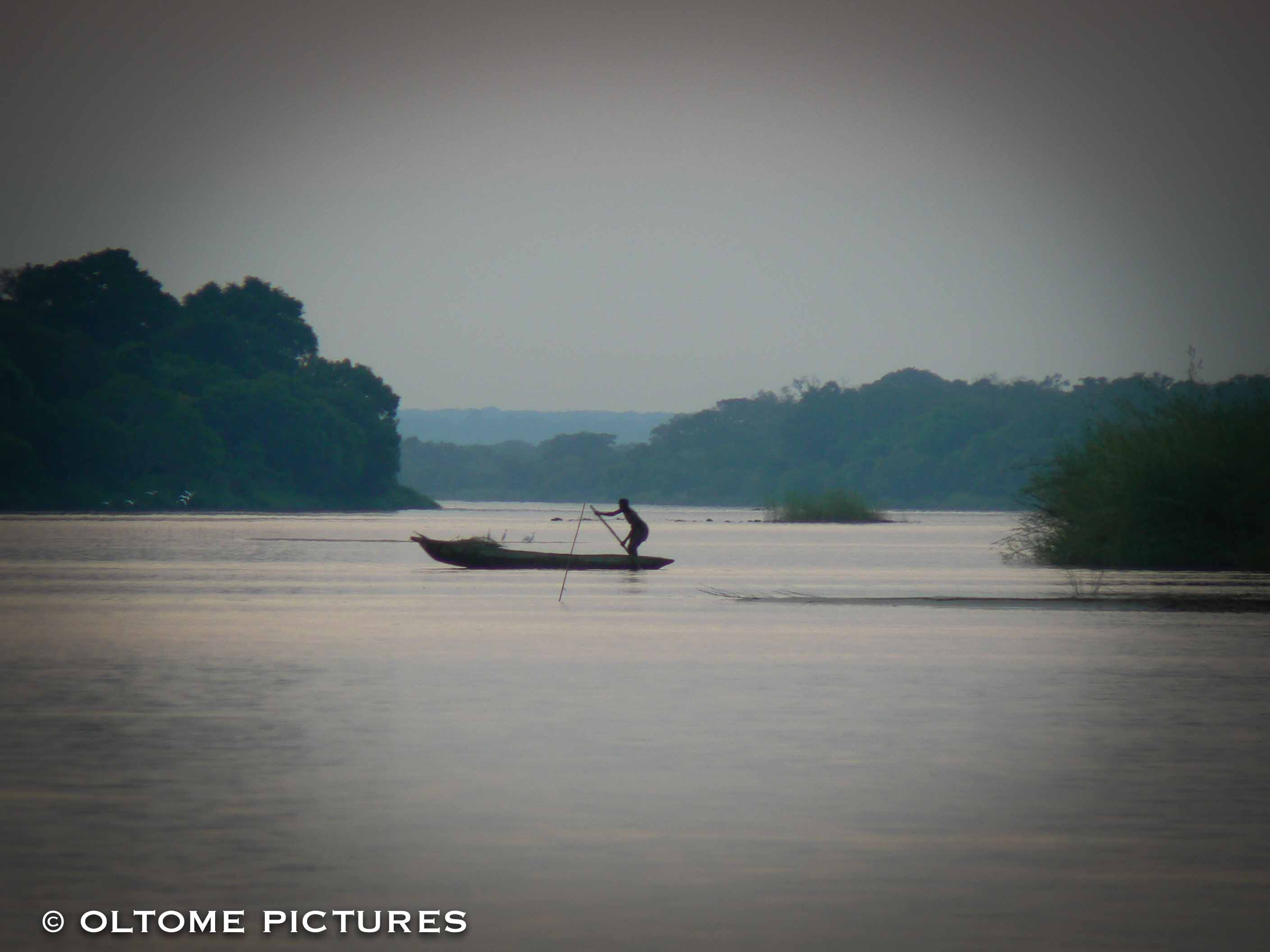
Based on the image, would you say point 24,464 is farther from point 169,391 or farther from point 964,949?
point 964,949

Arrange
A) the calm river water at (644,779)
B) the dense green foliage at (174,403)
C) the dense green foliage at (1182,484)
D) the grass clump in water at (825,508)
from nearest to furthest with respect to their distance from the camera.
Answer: the calm river water at (644,779)
the dense green foliage at (1182,484)
the grass clump in water at (825,508)
the dense green foliage at (174,403)

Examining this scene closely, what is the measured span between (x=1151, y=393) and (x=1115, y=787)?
104 ft

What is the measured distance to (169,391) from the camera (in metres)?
114

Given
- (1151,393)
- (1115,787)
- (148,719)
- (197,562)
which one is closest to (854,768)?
(1115,787)

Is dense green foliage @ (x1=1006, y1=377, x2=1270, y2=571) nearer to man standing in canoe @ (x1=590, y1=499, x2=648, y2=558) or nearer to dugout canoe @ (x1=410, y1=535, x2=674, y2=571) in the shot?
dugout canoe @ (x1=410, y1=535, x2=674, y2=571)

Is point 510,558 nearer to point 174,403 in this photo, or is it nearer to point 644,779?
point 644,779

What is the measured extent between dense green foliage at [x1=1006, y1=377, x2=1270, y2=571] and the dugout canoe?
1041 cm

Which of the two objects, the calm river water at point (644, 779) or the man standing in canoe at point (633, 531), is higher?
the man standing in canoe at point (633, 531)

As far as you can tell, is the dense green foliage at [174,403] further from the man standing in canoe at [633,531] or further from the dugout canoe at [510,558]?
the man standing in canoe at [633,531]

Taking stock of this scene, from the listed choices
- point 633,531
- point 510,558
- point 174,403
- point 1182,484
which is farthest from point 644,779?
point 174,403

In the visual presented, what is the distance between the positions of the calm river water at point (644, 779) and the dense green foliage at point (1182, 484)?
48.9 feet

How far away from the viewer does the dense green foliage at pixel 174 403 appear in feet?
344

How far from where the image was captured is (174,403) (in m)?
110

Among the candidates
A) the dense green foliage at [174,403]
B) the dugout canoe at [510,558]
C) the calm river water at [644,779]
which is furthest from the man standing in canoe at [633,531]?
the dense green foliage at [174,403]
